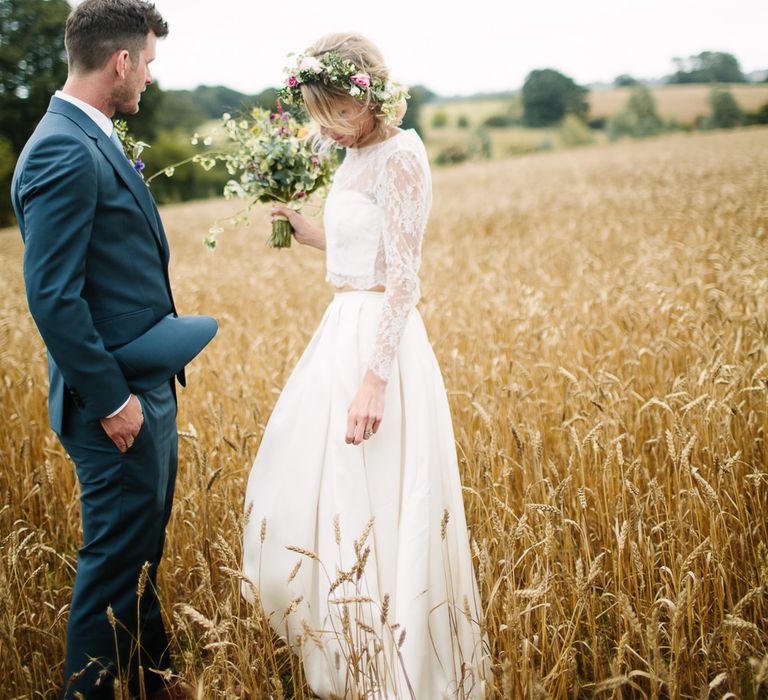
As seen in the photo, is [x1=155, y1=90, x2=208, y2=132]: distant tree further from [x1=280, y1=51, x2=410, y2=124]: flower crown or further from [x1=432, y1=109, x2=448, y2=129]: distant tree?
[x1=280, y1=51, x2=410, y2=124]: flower crown

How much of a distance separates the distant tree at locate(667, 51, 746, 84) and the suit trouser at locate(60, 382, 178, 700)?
59.3m

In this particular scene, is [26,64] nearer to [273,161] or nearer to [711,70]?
[273,161]

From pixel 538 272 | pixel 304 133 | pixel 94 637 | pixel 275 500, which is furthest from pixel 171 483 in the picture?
pixel 538 272

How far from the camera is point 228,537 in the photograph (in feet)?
8.84

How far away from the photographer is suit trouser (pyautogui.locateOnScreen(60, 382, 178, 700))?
1926mm

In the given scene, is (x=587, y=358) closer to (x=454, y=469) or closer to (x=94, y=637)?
(x=454, y=469)

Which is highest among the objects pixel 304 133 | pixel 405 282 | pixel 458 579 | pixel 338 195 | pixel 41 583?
pixel 304 133

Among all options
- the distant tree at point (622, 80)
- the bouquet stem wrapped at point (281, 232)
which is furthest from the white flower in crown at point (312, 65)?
the distant tree at point (622, 80)

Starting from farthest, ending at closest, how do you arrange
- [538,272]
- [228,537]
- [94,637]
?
1. [538,272]
2. [228,537]
3. [94,637]

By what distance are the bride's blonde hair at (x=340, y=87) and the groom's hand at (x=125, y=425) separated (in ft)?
4.03

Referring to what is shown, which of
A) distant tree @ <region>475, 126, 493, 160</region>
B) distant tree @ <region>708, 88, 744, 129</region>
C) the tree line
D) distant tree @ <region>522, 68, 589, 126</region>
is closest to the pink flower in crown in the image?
the tree line

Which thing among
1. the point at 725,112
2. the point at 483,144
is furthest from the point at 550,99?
the point at 483,144

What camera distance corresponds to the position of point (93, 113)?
190 cm

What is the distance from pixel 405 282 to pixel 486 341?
2.47 m
